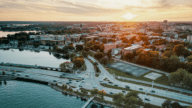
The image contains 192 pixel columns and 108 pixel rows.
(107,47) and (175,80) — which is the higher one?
(107,47)

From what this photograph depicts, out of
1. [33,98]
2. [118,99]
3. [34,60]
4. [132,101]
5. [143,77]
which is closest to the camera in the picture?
[132,101]

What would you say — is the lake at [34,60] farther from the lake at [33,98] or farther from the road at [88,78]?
the lake at [33,98]

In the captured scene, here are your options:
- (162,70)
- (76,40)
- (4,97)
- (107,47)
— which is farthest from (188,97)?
(76,40)

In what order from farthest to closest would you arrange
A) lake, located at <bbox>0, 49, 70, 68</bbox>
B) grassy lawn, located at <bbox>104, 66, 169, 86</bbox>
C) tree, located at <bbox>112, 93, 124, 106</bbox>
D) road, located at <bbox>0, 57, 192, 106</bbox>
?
lake, located at <bbox>0, 49, 70, 68</bbox> < grassy lawn, located at <bbox>104, 66, 169, 86</bbox> < road, located at <bbox>0, 57, 192, 106</bbox> < tree, located at <bbox>112, 93, 124, 106</bbox>

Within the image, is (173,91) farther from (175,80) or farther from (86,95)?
(86,95)

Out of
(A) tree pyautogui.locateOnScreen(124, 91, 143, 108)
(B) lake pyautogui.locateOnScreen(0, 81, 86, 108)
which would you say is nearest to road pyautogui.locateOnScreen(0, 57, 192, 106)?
(B) lake pyautogui.locateOnScreen(0, 81, 86, 108)

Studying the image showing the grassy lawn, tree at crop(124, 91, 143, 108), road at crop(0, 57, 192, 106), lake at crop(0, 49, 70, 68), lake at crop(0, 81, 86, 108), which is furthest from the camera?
lake at crop(0, 49, 70, 68)

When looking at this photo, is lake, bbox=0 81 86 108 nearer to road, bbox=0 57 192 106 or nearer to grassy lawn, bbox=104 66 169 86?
road, bbox=0 57 192 106

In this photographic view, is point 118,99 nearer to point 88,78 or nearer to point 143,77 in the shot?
point 88,78

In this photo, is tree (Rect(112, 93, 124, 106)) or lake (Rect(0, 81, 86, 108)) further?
lake (Rect(0, 81, 86, 108))

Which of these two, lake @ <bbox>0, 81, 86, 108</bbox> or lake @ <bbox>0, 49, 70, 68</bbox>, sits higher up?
lake @ <bbox>0, 49, 70, 68</bbox>

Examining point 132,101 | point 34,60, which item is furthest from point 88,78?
point 34,60
